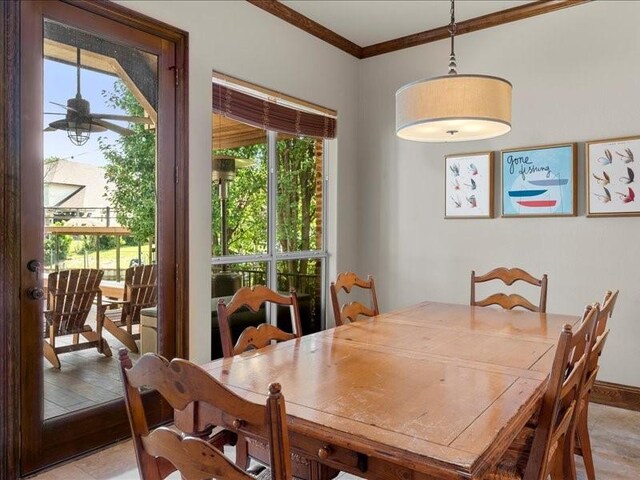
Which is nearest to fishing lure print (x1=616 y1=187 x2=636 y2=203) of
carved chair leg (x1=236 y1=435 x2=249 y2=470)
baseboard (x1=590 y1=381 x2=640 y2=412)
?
Answer: baseboard (x1=590 y1=381 x2=640 y2=412)

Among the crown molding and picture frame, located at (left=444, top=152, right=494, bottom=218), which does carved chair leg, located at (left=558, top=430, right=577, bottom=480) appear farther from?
the crown molding

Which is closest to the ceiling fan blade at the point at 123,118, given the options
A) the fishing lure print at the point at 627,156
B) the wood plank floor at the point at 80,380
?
the wood plank floor at the point at 80,380

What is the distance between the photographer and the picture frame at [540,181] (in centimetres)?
340

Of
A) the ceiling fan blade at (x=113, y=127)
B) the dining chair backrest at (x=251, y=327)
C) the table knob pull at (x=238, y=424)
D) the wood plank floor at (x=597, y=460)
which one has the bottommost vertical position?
the wood plank floor at (x=597, y=460)

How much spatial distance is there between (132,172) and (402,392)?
2.08 metres

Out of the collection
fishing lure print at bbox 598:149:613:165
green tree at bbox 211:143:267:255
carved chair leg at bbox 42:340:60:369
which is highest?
fishing lure print at bbox 598:149:613:165

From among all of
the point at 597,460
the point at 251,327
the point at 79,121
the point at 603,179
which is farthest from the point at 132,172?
the point at 603,179

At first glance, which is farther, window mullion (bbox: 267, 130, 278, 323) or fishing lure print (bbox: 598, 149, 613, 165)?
window mullion (bbox: 267, 130, 278, 323)

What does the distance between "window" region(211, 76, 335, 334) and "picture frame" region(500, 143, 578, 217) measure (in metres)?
1.52

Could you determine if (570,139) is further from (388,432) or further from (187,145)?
(388,432)

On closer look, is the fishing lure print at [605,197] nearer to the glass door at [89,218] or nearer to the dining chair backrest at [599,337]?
the dining chair backrest at [599,337]

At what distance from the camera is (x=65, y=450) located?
2410 mm

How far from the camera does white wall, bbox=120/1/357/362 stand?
2994mm

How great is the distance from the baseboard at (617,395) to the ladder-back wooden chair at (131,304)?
9.99 ft
